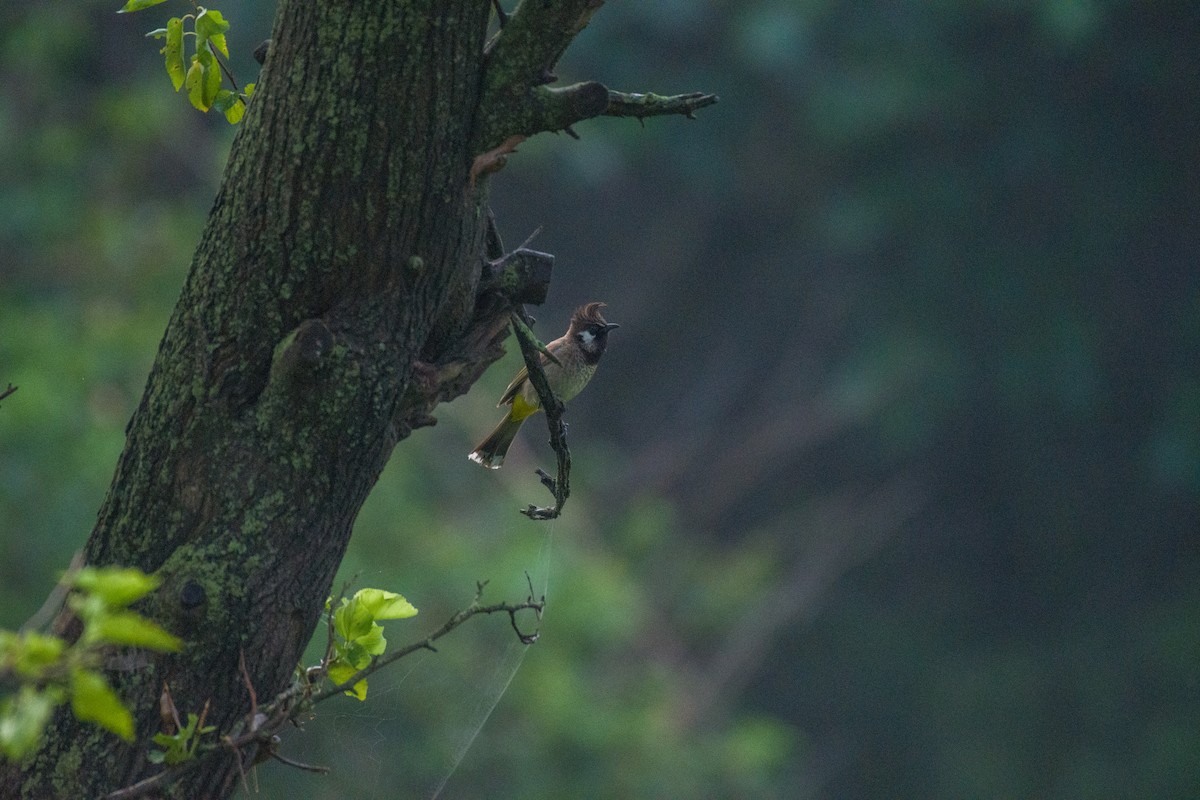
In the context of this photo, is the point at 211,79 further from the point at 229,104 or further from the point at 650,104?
the point at 650,104

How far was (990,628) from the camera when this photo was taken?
12789mm

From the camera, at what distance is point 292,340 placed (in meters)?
1.84

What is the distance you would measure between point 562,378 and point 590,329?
0.17 metres

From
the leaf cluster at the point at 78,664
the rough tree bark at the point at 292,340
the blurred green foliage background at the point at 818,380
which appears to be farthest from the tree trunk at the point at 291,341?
the blurred green foliage background at the point at 818,380

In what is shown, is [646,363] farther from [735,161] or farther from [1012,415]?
[1012,415]

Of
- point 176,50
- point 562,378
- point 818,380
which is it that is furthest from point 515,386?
point 818,380

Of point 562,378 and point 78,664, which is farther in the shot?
point 562,378

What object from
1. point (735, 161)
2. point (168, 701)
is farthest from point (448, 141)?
point (735, 161)

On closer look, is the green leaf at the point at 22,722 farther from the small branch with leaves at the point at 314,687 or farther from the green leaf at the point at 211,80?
the green leaf at the point at 211,80

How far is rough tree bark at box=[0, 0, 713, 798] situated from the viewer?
1831 millimetres

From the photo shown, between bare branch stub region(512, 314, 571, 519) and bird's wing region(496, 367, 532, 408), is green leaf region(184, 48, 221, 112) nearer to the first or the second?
bare branch stub region(512, 314, 571, 519)

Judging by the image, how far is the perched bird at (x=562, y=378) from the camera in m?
2.97

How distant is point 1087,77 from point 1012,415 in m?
3.05

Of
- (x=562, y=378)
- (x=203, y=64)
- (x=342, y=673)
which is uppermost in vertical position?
(x=203, y=64)
